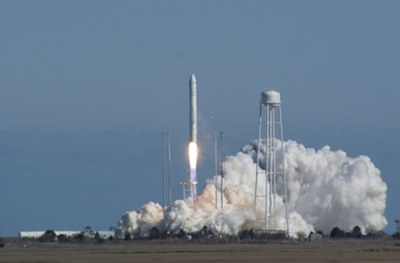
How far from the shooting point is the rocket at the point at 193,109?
19038 centimetres

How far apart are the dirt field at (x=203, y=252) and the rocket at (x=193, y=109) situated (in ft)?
37.6

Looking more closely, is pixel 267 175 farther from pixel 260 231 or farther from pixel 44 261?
pixel 44 261

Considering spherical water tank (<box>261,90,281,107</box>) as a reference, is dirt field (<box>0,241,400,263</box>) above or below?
below

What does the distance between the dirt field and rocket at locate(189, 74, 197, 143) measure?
37.6ft

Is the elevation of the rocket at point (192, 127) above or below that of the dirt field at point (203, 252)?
above

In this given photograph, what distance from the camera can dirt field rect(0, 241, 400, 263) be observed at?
475 feet

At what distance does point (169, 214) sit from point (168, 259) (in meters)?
52.4

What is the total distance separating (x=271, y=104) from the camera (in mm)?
192625

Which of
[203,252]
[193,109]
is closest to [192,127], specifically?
[193,109]

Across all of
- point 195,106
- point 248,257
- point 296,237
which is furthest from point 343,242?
point 248,257

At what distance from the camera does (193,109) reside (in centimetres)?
A: 19138

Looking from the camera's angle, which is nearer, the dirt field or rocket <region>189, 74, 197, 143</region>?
the dirt field

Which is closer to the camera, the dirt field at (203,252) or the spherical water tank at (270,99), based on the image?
the dirt field at (203,252)

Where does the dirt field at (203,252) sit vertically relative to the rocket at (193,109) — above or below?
below
